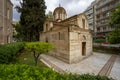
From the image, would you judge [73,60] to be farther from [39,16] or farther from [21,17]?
[21,17]

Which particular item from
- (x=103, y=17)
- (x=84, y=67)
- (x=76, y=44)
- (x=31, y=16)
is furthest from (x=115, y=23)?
(x=103, y=17)

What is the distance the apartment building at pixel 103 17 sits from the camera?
1956 inches

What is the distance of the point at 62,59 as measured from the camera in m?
16.9

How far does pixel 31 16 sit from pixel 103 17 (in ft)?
120

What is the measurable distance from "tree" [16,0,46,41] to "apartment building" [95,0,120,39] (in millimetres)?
30834

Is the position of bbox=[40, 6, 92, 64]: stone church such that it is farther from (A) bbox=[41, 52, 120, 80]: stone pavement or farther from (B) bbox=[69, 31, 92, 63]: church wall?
(A) bbox=[41, 52, 120, 80]: stone pavement

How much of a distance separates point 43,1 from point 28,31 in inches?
246

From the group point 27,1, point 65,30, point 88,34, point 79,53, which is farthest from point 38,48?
point 27,1

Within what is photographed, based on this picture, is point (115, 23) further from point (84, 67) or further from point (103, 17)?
point (103, 17)

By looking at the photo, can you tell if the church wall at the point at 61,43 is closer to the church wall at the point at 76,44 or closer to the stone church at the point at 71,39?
the stone church at the point at 71,39

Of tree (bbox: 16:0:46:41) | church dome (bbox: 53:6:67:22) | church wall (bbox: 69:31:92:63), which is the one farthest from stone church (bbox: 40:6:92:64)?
church dome (bbox: 53:6:67:22)

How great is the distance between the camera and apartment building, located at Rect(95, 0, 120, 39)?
1956 inches

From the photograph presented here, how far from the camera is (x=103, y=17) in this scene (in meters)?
52.9

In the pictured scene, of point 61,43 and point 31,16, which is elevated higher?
point 31,16
